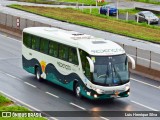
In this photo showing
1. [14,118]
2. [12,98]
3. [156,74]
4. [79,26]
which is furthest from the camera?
[79,26]

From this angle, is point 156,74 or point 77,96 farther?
point 156,74

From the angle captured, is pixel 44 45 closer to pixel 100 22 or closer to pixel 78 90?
pixel 78 90

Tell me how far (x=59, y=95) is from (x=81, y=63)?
93.3 inches

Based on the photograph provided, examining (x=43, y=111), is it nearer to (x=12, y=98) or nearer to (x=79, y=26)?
(x=12, y=98)

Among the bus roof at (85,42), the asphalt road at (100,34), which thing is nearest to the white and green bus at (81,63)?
the bus roof at (85,42)

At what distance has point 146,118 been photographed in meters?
28.1

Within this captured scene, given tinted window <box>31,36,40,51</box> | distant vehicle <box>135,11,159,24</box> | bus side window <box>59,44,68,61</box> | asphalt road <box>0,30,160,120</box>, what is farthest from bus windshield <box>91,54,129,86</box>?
distant vehicle <box>135,11,159,24</box>

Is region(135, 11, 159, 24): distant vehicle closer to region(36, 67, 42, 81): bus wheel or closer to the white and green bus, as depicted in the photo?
region(36, 67, 42, 81): bus wheel

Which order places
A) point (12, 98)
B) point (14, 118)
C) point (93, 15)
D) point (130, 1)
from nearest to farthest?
point (14, 118), point (12, 98), point (93, 15), point (130, 1)

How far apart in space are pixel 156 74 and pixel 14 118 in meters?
13.5

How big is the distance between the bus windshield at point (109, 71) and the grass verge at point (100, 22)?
23.3 m

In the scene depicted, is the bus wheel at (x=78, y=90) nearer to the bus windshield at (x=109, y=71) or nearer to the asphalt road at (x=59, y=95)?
the asphalt road at (x=59, y=95)

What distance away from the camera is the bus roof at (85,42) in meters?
30.6

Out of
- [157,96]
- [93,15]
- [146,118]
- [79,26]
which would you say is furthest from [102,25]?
[146,118]
